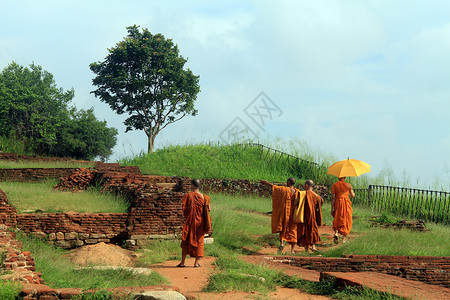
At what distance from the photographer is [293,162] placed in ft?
81.4

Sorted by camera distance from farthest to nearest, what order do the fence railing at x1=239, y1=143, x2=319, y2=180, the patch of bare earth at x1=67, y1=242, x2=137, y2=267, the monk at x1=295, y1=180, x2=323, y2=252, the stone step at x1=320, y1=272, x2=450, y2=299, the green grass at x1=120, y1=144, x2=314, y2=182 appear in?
the fence railing at x1=239, y1=143, x2=319, y2=180 → the green grass at x1=120, y1=144, x2=314, y2=182 → the monk at x1=295, y1=180, x2=323, y2=252 → the patch of bare earth at x1=67, y1=242, x2=137, y2=267 → the stone step at x1=320, y1=272, x2=450, y2=299

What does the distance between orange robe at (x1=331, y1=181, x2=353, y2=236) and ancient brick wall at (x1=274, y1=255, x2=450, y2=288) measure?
252 cm

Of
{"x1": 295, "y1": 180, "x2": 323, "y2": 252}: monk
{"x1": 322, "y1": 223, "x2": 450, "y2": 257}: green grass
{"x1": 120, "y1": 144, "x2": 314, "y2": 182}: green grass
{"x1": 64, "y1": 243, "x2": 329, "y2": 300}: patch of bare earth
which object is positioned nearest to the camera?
{"x1": 64, "y1": 243, "x2": 329, "y2": 300}: patch of bare earth

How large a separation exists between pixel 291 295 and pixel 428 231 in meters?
8.71

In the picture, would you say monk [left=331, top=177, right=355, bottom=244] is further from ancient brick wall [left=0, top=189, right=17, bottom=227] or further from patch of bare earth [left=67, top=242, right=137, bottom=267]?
ancient brick wall [left=0, top=189, right=17, bottom=227]

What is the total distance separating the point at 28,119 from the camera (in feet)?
100

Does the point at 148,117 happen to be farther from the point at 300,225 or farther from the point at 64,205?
the point at 300,225

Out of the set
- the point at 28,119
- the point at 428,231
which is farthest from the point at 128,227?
the point at 28,119

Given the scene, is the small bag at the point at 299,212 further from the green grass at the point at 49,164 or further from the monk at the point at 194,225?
the green grass at the point at 49,164

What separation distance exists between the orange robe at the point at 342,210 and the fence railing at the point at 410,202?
788cm

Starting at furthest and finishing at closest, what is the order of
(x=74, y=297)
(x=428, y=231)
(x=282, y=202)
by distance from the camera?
(x=428, y=231)
(x=282, y=202)
(x=74, y=297)

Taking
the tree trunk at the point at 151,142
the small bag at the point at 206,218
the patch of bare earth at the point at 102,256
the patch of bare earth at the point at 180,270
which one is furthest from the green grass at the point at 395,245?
the tree trunk at the point at 151,142

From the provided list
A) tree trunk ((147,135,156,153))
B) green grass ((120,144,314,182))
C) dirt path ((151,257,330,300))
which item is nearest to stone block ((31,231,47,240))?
dirt path ((151,257,330,300))

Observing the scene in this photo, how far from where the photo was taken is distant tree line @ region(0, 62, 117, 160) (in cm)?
2984
